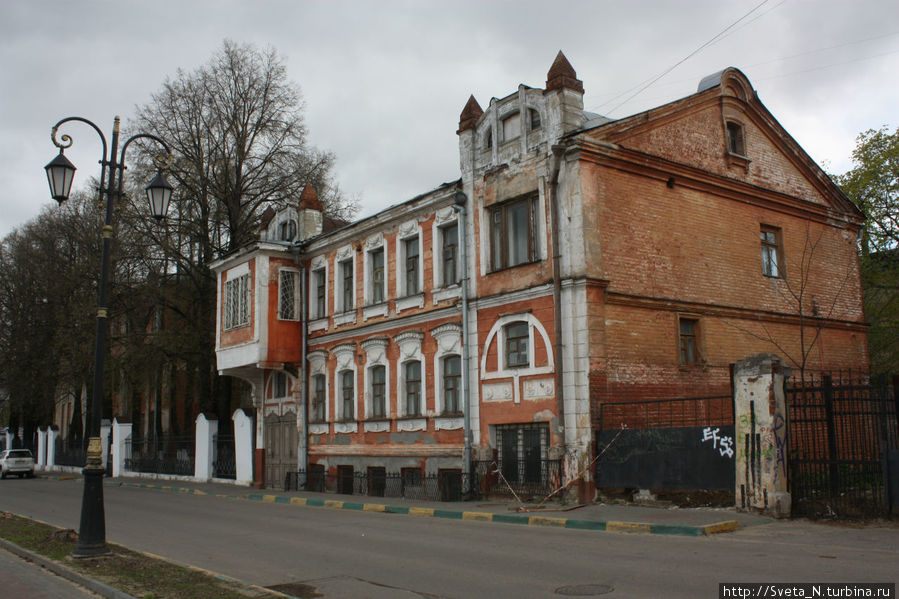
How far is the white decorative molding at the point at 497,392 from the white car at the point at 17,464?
30.3m

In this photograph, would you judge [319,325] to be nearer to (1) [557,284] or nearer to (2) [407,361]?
(2) [407,361]

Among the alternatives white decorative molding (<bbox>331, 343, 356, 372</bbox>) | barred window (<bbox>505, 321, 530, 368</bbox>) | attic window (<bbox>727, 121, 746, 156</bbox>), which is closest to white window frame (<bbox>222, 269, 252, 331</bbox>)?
white decorative molding (<bbox>331, 343, 356, 372</bbox>)

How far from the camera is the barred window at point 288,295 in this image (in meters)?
27.5

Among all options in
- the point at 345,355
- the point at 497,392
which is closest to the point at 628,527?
the point at 497,392

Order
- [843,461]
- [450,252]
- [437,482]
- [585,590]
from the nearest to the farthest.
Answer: [585,590], [843,461], [437,482], [450,252]

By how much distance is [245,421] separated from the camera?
94.3 feet

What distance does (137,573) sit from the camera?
9469mm

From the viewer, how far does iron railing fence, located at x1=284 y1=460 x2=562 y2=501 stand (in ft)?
59.8

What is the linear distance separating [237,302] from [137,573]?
19.3 metres

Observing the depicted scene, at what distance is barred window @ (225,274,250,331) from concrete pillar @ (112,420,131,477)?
12560mm

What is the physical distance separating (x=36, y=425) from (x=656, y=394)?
4791cm

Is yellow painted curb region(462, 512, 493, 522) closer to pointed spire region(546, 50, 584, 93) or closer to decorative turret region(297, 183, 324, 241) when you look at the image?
pointed spire region(546, 50, 584, 93)

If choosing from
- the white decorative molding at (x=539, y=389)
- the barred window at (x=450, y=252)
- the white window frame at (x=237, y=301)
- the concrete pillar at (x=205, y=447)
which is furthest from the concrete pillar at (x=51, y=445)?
the white decorative molding at (x=539, y=389)

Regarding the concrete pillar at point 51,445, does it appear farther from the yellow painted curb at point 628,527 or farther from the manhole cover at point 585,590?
the manhole cover at point 585,590
